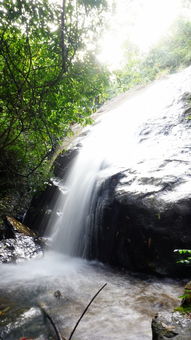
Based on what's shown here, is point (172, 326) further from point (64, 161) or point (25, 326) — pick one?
point (64, 161)

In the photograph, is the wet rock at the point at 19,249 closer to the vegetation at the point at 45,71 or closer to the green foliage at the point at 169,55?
the vegetation at the point at 45,71

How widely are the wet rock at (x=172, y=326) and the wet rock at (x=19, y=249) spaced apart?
4432mm

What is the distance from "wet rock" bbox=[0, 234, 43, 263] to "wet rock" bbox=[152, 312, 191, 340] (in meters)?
4.43

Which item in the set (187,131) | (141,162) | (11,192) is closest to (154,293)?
(141,162)

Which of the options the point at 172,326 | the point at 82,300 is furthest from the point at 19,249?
the point at 172,326

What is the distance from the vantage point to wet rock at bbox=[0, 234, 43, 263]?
5.80 metres

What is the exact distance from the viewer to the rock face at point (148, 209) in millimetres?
4492

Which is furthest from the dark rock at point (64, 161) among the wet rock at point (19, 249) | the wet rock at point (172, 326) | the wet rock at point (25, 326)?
the wet rock at point (172, 326)

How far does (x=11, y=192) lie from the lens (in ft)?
28.0

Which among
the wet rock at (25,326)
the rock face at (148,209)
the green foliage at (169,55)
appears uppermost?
the green foliage at (169,55)

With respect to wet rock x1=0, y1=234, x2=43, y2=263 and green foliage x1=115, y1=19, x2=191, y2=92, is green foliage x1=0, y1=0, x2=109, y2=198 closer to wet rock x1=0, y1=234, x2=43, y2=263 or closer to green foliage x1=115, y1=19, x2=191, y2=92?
wet rock x1=0, y1=234, x2=43, y2=263

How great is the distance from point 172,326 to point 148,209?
290 centimetres

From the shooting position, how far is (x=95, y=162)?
26.3ft

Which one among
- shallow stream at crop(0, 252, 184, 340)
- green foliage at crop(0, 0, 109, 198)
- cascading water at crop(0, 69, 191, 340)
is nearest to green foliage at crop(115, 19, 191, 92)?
cascading water at crop(0, 69, 191, 340)
